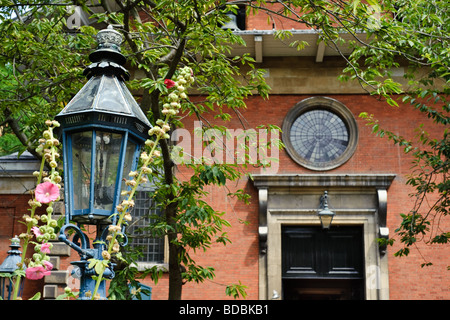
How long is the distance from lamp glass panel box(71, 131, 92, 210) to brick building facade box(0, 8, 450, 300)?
31.9 ft

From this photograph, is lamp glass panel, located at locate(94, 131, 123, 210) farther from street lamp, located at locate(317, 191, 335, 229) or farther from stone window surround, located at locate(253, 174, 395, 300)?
stone window surround, located at locate(253, 174, 395, 300)

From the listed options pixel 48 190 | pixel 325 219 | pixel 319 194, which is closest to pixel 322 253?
pixel 319 194

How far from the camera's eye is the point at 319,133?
13945 mm

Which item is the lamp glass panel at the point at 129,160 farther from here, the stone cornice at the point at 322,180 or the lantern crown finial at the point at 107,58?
the stone cornice at the point at 322,180

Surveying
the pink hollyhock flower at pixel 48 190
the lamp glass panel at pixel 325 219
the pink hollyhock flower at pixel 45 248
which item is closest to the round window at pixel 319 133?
the lamp glass panel at pixel 325 219

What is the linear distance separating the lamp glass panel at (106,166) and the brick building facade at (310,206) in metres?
9.78

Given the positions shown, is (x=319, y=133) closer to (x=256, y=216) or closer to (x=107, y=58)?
(x=256, y=216)

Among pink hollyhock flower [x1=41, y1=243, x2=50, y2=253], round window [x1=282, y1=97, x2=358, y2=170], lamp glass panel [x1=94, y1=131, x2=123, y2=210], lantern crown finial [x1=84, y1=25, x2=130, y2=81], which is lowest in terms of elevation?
pink hollyhock flower [x1=41, y1=243, x2=50, y2=253]

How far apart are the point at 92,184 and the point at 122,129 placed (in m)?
0.39

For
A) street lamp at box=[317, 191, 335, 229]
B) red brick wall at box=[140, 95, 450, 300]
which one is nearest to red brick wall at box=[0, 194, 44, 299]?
red brick wall at box=[140, 95, 450, 300]

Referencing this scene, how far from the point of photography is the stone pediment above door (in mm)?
12961

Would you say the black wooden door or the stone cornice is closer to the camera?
the stone cornice
